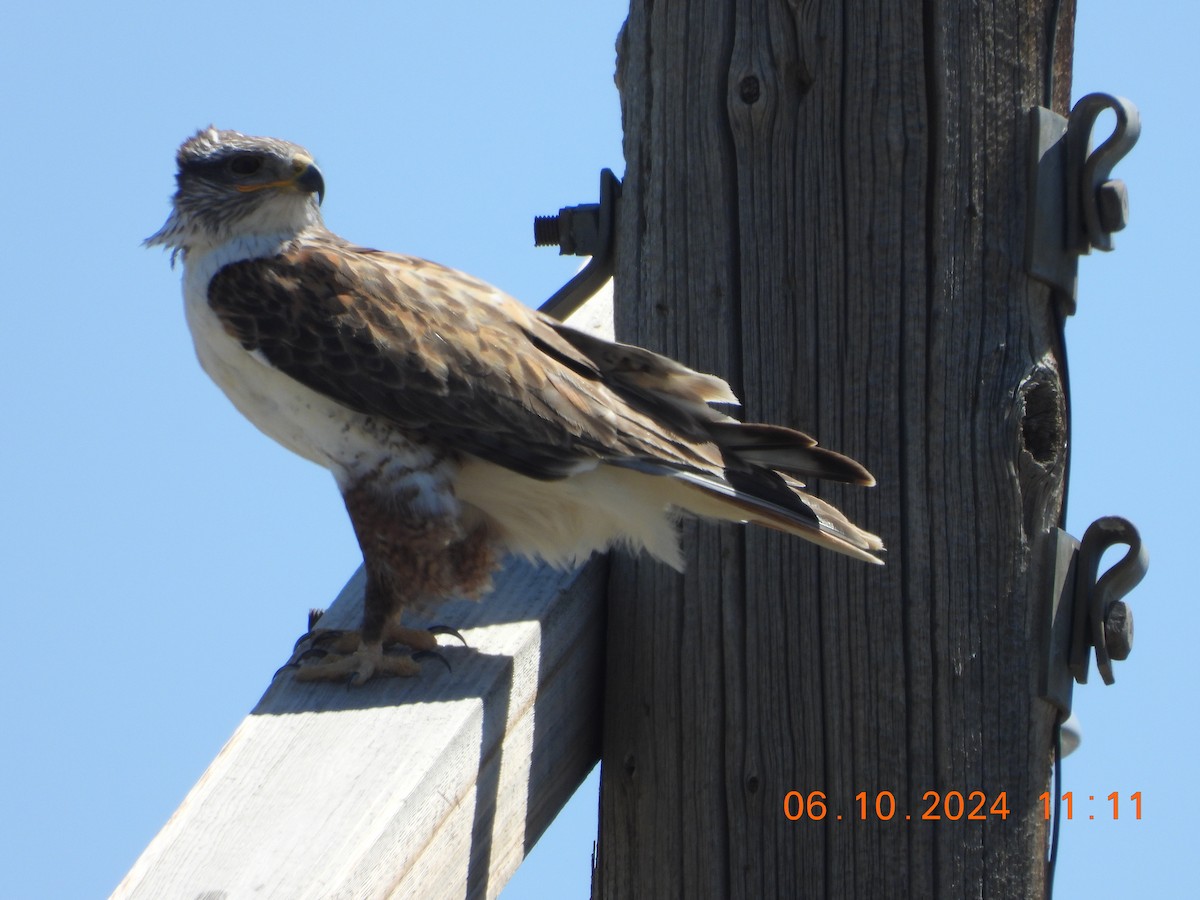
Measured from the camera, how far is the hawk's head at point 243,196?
331cm

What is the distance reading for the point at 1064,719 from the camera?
8.91 ft

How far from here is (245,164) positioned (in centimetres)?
345

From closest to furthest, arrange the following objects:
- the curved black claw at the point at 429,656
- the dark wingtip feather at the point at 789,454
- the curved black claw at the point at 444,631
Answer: the dark wingtip feather at the point at 789,454 < the curved black claw at the point at 429,656 < the curved black claw at the point at 444,631

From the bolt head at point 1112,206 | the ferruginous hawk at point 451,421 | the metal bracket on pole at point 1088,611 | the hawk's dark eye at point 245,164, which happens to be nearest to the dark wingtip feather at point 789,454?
the ferruginous hawk at point 451,421

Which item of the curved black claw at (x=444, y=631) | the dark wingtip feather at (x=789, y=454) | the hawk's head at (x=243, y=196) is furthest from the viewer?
the hawk's head at (x=243, y=196)

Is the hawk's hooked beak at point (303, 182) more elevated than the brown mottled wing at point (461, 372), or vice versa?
the hawk's hooked beak at point (303, 182)

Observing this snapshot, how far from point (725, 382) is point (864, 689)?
56 cm

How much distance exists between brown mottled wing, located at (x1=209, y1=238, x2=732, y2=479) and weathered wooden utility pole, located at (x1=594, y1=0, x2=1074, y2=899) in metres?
0.19

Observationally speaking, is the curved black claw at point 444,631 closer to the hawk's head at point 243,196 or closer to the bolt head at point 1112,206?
the hawk's head at point 243,196

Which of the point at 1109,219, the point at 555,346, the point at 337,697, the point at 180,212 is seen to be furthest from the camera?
the point at 180,212

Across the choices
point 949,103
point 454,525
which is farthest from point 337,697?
point 949,103

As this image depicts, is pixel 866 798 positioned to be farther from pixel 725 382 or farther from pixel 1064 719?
pixel 725 382

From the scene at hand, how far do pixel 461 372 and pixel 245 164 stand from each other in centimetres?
85
